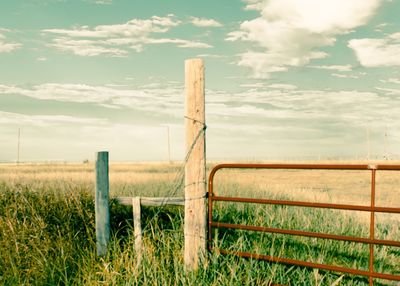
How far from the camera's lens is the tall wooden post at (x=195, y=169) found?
5.93 m

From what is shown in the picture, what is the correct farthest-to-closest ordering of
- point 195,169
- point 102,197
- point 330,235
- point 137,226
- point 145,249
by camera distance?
point 102,197 < point 137,226 < point 145,249 < point 195,169 < point 330,235

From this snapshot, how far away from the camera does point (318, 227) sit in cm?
877

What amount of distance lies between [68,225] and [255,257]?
3.13 meters

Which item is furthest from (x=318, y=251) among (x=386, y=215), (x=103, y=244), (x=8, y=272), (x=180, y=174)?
(x=386, y=215)

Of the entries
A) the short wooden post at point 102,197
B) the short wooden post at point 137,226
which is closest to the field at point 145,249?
the short wooden post at point 137,226

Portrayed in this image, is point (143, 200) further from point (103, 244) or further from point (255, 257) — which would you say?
point (255, 257)

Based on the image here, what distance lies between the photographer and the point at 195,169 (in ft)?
19.5

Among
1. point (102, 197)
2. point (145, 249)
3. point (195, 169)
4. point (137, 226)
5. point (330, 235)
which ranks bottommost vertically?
point (145, 249)

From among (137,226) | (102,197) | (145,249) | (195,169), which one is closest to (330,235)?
(195,169)

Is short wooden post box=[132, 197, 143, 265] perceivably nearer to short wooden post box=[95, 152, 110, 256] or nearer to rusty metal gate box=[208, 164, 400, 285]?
short wooden post box=[95, 152, 110, 256]

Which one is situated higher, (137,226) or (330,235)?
(330,235)

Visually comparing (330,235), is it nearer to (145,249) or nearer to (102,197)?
(145,249)

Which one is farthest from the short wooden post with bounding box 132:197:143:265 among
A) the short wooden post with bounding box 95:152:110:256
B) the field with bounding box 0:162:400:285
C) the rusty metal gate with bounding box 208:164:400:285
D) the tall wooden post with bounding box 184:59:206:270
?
the rusty metal gate with bounding box 208:164:400:285

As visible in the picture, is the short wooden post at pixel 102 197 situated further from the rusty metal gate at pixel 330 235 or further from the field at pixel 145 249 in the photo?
the rusty metal gate at pixel 330 235
